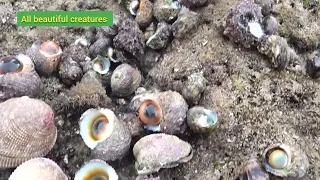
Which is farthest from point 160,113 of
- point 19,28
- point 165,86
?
point 19,28

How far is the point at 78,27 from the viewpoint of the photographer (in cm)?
338

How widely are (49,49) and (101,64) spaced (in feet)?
1.26

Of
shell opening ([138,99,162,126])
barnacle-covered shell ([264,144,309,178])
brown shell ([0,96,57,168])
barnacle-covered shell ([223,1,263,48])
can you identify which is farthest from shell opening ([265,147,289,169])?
brown shell ([0,96,57,168])

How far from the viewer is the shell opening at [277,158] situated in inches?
98.3

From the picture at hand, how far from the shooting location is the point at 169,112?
2.68 meters

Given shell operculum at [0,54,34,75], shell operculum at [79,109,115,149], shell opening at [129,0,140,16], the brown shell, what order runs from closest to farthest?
the brown shell < shell operculum at [79,109,115,149] < shell operculum at [0,54,34,75] < shell opening at [129,0,140,16]

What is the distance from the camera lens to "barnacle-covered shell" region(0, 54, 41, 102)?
9.05 feet

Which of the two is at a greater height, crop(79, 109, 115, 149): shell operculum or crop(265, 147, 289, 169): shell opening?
crop(265, 147, 289, 169): shell opening

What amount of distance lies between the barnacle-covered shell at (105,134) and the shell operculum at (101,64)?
16.9 inches

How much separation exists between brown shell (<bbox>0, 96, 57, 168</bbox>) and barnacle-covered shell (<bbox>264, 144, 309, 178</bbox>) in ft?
4.37

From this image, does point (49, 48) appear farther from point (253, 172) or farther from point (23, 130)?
point (253, 172)

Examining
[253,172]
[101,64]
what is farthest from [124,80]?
[253,172]

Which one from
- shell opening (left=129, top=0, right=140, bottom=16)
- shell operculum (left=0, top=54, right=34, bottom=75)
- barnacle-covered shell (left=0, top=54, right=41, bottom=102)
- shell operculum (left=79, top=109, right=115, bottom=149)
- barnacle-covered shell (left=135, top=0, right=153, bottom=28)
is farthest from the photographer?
shell opening (left=129, top=0, right=140, bottom=16)

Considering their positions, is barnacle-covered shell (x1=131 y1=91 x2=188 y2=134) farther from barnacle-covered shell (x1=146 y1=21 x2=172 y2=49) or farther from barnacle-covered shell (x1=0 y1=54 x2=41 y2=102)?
barnacle-covered shell (x1=0 y1=54 x2=41 y2=102)
